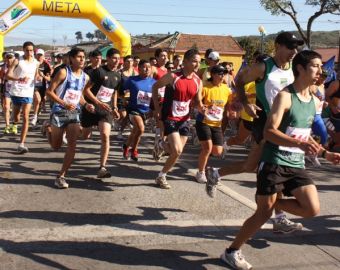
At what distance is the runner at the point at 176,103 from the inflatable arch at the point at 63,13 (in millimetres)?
11298

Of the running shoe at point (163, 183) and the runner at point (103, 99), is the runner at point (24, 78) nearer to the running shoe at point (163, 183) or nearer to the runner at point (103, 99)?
the runner at point (103, 99)

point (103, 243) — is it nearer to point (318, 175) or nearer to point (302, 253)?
point (302, 253)

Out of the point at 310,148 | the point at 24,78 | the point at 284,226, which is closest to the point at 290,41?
the point at 310,148

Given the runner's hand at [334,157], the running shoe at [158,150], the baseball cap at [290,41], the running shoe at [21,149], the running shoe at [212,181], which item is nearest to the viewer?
the runner's hand at [334,157]

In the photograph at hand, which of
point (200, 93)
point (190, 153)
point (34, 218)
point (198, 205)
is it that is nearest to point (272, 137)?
point (198, 205)

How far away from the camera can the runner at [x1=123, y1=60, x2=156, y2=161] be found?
27.2ft

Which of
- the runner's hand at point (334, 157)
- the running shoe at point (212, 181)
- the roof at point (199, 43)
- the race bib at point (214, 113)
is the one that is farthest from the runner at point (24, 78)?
the roof at point (199, 43)

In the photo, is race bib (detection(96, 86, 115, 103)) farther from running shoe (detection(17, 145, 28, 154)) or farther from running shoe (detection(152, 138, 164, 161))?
running shoe (detection(17, 145, 28, 154))

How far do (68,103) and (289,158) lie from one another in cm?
344

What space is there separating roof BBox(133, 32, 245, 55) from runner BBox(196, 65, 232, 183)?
132 ft

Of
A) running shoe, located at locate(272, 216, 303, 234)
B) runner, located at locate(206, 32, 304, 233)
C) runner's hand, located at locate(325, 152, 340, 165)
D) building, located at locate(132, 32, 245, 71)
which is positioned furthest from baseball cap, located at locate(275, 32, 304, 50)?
building, located at locate(132, 32, 245, 71)

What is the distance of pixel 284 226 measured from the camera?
15.4 ft

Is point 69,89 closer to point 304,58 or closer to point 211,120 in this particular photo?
point 211,120

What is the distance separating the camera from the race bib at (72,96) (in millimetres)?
6449
